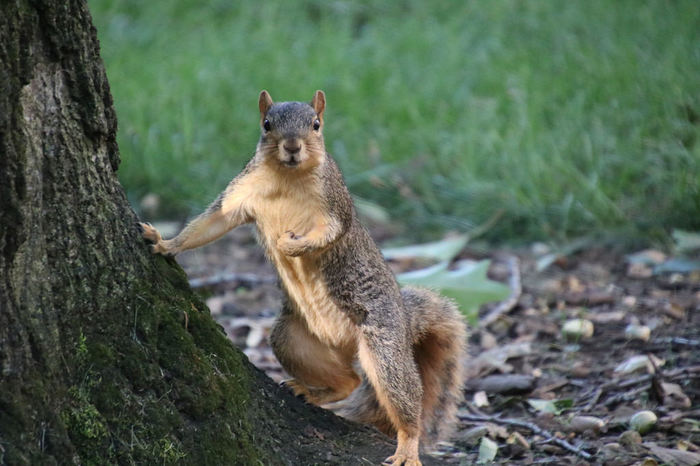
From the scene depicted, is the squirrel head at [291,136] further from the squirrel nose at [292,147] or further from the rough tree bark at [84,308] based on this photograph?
the rough tree bark at [84,308]

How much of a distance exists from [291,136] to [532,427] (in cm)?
95

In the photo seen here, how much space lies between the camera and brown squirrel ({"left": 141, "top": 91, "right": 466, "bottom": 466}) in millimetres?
2053

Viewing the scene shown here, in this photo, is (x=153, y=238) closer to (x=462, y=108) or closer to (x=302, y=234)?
(x=302, y=234)

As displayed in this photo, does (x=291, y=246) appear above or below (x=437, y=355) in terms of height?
above

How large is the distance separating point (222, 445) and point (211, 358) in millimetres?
172

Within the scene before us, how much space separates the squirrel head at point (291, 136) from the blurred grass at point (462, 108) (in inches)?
70.7

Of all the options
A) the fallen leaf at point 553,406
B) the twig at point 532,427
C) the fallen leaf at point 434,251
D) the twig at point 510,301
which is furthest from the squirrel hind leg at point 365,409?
the fallen leaf at point 434,251

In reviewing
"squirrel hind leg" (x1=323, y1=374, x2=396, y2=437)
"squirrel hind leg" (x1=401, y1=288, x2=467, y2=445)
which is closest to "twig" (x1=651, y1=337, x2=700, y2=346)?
"squirrel hind leg" (x1=401, y1=288, x2=467, y2=445)

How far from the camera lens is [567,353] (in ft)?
9.28

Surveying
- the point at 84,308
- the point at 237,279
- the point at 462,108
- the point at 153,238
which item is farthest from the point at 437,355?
the point at 462,108

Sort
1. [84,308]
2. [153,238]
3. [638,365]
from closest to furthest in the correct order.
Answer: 1. [84,308]
2. [153,238]
3. [638,365]

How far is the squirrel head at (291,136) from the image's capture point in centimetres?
205

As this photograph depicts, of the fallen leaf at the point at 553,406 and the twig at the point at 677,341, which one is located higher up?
the twig at the point at 677,341

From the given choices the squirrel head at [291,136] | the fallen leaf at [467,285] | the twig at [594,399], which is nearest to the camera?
the squirrel head at [291,136]
